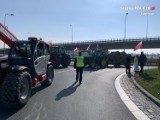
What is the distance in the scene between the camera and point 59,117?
674cm

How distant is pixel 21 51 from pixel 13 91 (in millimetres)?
2778

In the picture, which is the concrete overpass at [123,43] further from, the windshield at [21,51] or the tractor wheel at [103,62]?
the windshield at [21,51]

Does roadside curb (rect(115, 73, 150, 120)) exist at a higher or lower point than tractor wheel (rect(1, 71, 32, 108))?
lower

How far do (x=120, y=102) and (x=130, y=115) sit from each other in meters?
1.73

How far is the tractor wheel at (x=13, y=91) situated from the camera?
7.38 metres

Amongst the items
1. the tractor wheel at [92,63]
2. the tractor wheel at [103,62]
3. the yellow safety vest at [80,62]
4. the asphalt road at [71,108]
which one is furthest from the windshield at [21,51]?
the tractor wheel at [103,62]

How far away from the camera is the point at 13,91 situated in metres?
7.43

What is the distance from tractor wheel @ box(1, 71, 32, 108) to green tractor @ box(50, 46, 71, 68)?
1791 centimetres

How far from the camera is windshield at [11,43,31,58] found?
9.77 m

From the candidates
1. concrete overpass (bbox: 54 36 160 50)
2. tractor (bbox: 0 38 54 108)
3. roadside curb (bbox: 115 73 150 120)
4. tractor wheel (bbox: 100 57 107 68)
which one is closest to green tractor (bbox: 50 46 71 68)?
tractor wheel (bbox: 100 57 107 68)

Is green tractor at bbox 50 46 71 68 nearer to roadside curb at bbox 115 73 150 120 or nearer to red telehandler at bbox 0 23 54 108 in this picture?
red telehandler at bbox 0 23 54 108

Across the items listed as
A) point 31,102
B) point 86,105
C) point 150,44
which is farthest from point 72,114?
point 150,44

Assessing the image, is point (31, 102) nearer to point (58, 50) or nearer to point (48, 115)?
point (48, 115)

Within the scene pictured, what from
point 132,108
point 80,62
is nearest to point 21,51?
point 132,108
